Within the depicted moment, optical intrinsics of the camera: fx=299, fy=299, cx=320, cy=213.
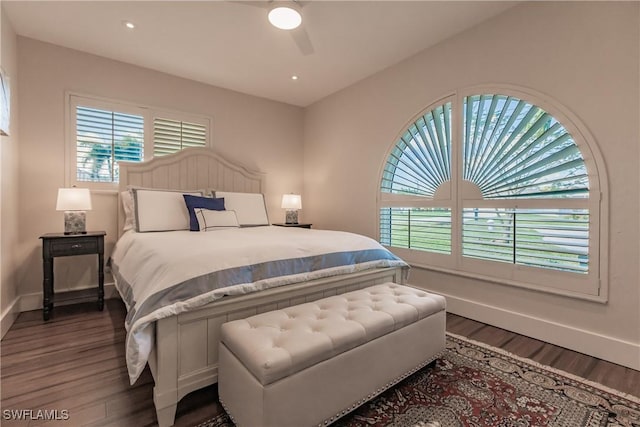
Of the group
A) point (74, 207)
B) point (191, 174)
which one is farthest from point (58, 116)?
point (191, 174)

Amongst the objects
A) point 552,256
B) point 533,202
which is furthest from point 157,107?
point 552,256

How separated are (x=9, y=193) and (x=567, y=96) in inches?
184

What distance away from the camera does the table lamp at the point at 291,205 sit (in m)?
4.48

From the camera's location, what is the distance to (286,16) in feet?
7.22

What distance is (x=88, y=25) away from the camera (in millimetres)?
2777

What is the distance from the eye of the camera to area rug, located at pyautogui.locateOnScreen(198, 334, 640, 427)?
1.47m

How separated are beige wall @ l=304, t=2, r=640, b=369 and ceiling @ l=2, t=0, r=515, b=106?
26cm

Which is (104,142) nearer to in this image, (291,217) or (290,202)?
(290,202)

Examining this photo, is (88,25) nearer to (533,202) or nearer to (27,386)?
(27,386)

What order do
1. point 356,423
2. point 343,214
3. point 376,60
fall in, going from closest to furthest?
point 356,423
point 376,60
point 343,214

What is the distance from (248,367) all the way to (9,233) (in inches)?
111

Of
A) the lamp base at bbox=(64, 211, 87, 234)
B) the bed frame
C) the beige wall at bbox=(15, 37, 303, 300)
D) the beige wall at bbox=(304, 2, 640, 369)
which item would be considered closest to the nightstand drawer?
the lamp base at bbox=(64, 211, 87, 234)

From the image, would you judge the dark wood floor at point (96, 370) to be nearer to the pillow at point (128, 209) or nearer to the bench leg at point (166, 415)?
the bench leg at point (166, 415)

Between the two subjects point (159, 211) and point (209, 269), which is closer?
point (209, 269)
